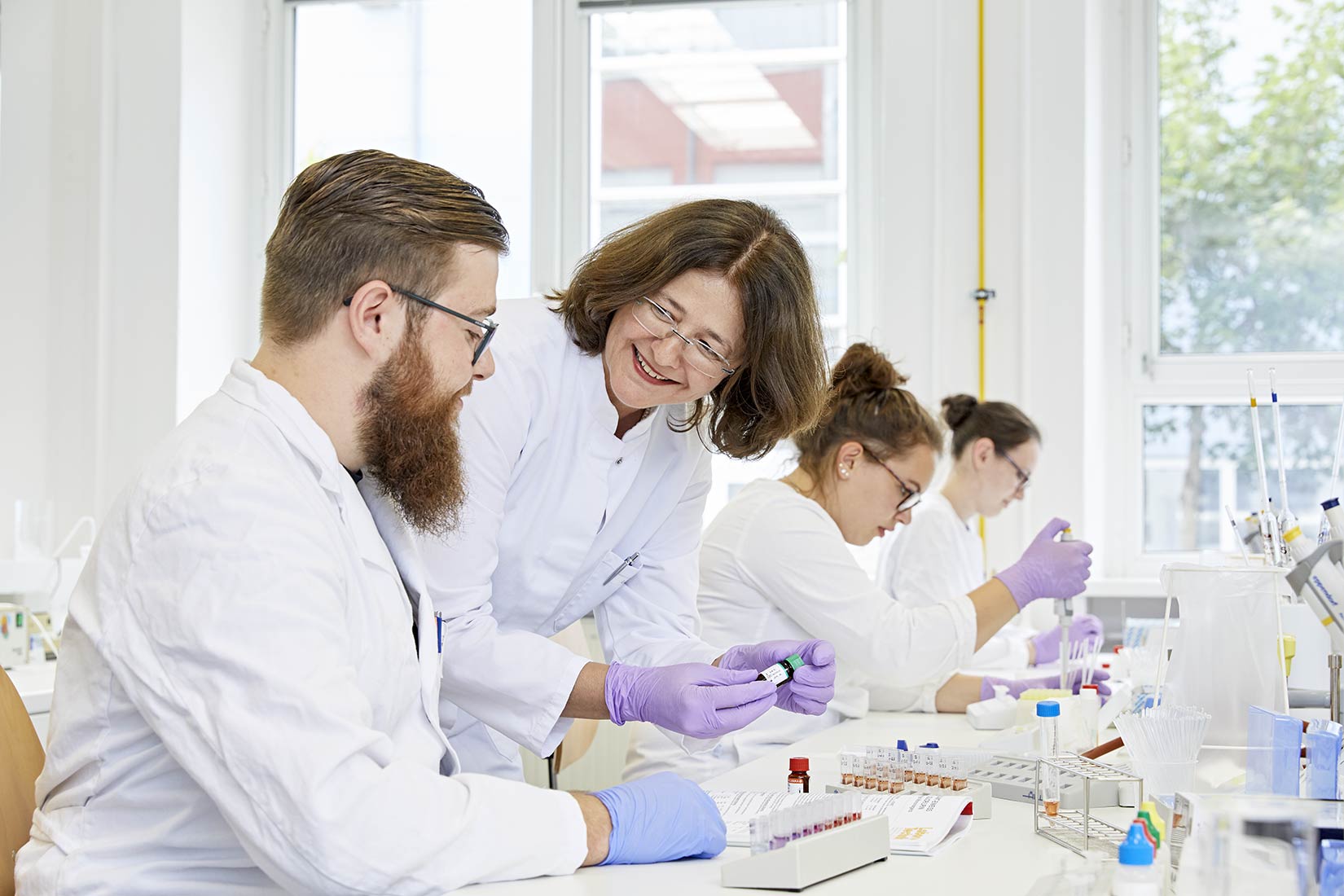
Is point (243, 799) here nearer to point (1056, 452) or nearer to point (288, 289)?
point (288, 289)

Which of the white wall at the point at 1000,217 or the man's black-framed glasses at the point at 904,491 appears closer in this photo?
the man's black-framed glasses at the point at 904,491

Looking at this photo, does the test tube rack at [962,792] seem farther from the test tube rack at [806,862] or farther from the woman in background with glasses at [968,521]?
the woman in background with glasses at [968,521]

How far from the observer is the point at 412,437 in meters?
1.36

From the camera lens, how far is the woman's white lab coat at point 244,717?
106 centimetres

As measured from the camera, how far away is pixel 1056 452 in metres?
3.69

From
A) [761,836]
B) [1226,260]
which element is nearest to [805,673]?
[761,836]

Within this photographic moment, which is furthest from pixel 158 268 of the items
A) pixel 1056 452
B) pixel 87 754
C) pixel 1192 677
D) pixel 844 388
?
pixel 1192 677

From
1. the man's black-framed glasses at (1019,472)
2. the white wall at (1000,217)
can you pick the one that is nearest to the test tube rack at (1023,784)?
the man's black-framed glasses at (1019,472)

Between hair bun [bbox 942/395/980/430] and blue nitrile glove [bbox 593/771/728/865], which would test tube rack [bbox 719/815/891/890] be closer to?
blue nitrile glove [bbox 593/771/728/865]

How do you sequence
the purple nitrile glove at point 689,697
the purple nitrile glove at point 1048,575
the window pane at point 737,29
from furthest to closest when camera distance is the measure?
the window pane at point 737,29, the purple nitrile glove at point 1048,575, the purple nitrile glove at point 689,697

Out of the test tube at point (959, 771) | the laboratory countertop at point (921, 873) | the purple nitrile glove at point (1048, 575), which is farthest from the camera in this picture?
the purple nitrile glove at point (1048, 575)

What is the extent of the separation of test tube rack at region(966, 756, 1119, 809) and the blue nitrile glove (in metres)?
0.39

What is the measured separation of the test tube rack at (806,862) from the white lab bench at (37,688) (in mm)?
1582

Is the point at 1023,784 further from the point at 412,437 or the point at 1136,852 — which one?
the point at 412,437
